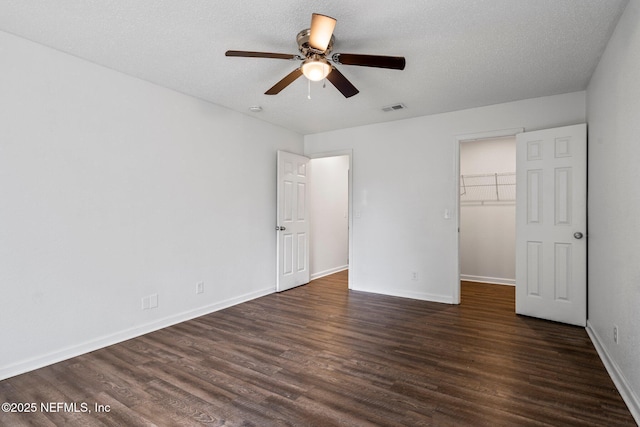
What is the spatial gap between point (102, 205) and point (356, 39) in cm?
258

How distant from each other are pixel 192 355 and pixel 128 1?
261 cm

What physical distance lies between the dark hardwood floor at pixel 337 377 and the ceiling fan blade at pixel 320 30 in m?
2.26

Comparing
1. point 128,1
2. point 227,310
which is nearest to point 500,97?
point 128,1

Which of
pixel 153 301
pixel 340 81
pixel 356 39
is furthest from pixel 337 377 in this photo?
pixel 356 39

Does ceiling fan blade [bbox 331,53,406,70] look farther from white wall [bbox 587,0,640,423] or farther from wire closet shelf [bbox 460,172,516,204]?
wire closet shelf [bbox 460,172,516,204]

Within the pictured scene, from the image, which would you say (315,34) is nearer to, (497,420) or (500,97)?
(497,420)

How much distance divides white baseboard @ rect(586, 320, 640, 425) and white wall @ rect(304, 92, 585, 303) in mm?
1542

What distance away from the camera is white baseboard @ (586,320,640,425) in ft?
6.12

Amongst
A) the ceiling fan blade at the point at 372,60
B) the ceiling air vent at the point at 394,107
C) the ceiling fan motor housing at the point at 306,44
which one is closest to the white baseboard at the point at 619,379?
the ceiling fan blade at the point at 372,60

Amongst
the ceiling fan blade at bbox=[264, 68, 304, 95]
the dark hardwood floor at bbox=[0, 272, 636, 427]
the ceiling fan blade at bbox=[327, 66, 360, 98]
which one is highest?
the ceiling fan blade at bbox=[264, 68, 304, 95]

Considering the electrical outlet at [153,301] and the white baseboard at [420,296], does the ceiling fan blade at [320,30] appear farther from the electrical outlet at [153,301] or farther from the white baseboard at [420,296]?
the white baseboard at [420,296]

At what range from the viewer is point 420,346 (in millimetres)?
2852

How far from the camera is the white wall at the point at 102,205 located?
95.3 inches

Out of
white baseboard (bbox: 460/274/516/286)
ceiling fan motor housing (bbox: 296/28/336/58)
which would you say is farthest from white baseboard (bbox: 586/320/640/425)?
ceiling fan motor housing (bbox: 296/28/336/58)
